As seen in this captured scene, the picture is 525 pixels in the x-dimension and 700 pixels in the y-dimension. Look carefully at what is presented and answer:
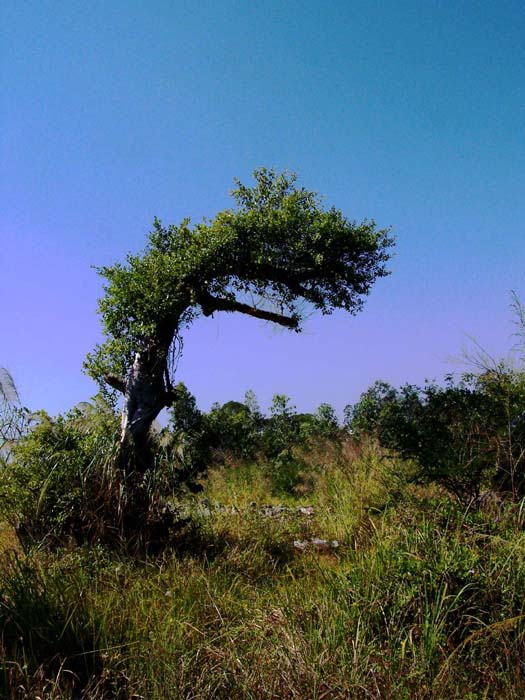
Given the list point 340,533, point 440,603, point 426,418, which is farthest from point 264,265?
point 440,603

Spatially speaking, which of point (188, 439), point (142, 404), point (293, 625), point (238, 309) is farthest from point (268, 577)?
point (188, 439)

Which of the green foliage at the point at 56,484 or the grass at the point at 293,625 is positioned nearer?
the grass at the point at 293,625

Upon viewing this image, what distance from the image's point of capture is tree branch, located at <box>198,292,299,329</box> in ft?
24.7

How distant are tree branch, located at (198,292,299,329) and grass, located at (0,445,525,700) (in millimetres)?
3544

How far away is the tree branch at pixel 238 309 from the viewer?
7520 millimetres

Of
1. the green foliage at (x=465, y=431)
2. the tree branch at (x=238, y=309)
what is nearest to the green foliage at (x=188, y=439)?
the tree branch at (x=238, y=309)

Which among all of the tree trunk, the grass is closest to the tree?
the tree trunk

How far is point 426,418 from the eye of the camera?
23.0 ft

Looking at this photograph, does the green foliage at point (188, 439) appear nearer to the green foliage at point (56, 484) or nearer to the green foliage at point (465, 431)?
the green foliage at point (56, 484)

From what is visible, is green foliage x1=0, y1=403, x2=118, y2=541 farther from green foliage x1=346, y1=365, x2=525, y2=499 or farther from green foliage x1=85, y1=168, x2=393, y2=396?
green foliage x1=346, y1=365, x2=525, y2=499

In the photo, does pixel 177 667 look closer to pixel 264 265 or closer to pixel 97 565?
pixel 97 565

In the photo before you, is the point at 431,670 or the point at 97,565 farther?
the point at 97,565

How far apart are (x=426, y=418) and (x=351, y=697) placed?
15.6 ft

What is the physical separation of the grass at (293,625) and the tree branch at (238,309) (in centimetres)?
354
